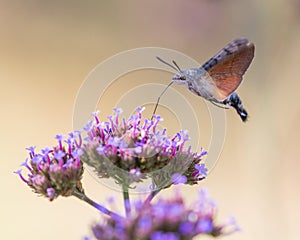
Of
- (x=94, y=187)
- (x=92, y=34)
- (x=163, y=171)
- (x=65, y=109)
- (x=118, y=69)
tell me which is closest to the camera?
(x=163, y=171)

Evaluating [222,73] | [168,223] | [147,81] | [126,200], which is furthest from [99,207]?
[147,81]

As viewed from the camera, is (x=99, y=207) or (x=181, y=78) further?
(x=181, y=78)

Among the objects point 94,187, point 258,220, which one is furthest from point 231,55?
point 258,220

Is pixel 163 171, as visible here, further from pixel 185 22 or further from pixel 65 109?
pixel 185 22

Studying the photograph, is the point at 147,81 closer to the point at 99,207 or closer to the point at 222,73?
the point at 222,73

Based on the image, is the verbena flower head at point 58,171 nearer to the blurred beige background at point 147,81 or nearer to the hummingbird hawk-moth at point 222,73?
the hummingbird hawk-moth at point 222,73

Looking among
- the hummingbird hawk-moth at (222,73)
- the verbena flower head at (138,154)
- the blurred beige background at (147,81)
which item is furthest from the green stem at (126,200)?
the blurred beige background at (147,81)

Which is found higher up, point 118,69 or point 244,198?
point 118,69
